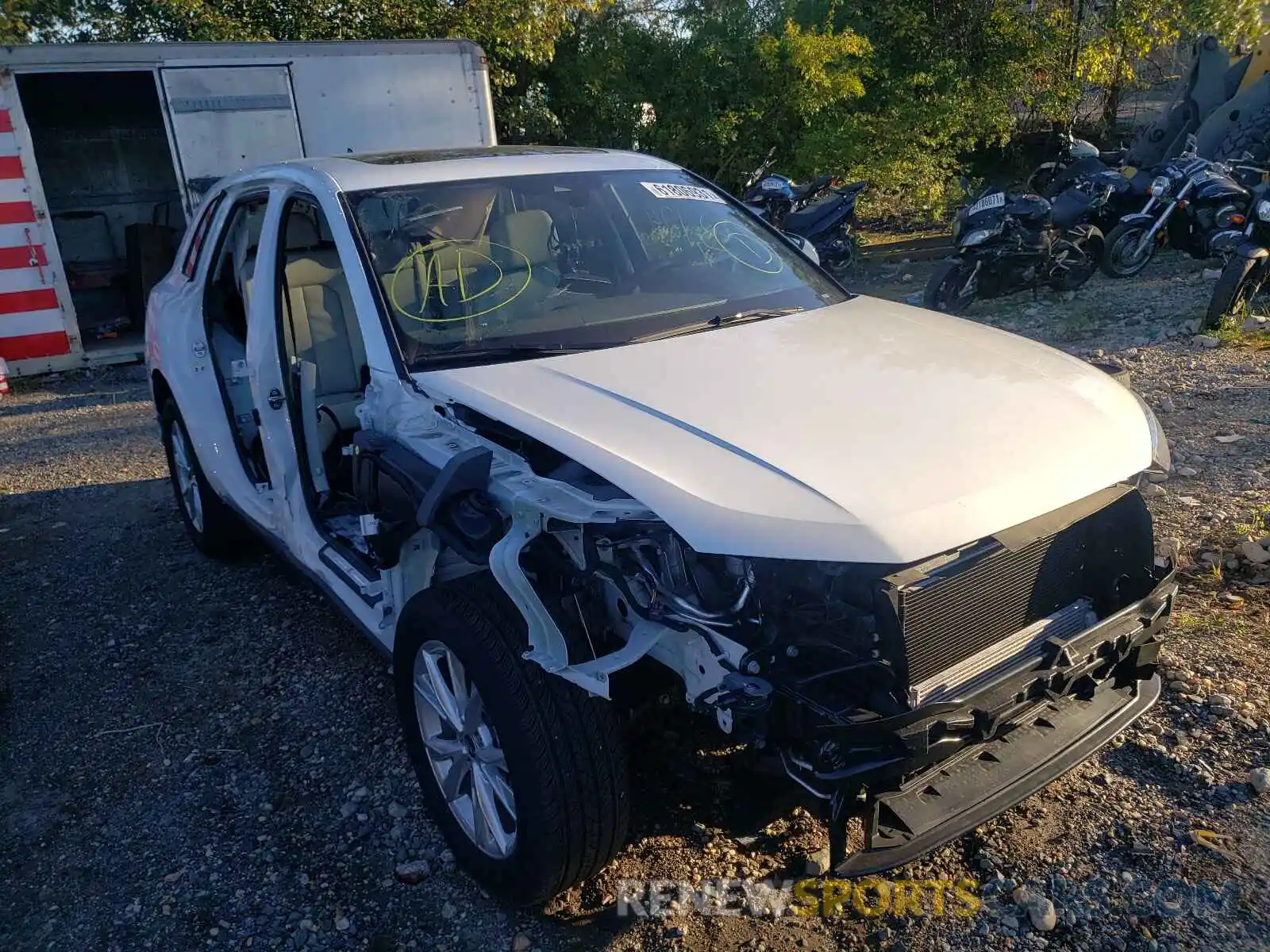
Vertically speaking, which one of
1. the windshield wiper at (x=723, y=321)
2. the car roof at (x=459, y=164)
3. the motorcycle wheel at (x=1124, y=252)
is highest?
the car roof at (x=459, y=164)

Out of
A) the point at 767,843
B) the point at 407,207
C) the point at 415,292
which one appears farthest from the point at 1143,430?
the point at 407,207

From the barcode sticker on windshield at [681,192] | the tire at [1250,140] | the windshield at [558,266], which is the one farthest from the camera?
the tire at [1250,140]

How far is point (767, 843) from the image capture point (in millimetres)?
2686

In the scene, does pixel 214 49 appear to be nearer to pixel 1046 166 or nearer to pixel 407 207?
pixel 407 207

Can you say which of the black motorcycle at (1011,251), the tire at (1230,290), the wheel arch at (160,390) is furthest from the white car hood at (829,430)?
the black motorcycle at (1011,251)

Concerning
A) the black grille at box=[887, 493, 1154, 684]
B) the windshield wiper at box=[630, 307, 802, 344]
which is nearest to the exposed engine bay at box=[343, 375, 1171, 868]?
the black grille at box=[887, 493, 1154, 684]

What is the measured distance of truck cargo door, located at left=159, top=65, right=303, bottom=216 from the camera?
877 cm

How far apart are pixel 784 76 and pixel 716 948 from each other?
11185mm

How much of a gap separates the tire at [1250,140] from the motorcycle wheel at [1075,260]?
9.81ft

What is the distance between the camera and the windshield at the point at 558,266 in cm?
296

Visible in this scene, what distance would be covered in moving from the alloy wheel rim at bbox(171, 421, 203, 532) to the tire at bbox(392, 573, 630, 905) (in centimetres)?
260

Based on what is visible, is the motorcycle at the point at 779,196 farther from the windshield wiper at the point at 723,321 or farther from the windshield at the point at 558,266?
the windshield wiper at the point at 723,321

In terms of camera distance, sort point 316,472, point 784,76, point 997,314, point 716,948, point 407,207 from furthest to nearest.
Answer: point 784,76 < point 997,314 < point 316,472 < point 407,207 < point 716,948

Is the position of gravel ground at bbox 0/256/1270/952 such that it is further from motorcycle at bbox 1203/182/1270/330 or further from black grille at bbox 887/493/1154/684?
motorcycle at bbox 1203/182/1270/330
